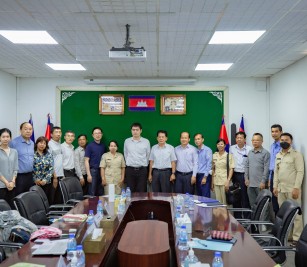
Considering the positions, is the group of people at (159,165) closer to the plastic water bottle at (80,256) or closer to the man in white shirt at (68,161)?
the man in white shirt at (68,161)

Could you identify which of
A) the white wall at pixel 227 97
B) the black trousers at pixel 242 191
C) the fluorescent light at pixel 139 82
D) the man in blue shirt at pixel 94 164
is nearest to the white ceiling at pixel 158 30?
the fluorescent light at pixel 139 82

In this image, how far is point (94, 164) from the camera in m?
7.28

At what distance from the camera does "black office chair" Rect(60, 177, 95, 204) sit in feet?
16.9

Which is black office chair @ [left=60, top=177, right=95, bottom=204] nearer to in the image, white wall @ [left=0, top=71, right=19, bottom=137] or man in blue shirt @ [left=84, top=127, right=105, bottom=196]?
man in blue shirt @ [left=84, top=127, right=105, bottom=196]

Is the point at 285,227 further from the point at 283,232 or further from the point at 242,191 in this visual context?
the point at 242,191

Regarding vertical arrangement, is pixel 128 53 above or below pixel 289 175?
above

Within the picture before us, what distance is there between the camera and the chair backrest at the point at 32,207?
3692mm

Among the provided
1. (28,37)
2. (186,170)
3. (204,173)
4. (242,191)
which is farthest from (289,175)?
(28,37)

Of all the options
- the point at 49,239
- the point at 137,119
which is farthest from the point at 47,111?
the point at 49,239

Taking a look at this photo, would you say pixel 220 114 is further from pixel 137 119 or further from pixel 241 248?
pixel 241 248

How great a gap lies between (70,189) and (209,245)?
10.4ft

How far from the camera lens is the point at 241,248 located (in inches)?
106

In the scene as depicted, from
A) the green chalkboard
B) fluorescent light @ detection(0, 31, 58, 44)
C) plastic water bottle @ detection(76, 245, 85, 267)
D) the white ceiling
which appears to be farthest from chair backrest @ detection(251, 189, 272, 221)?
the green chalkboard

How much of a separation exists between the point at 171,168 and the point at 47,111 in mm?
3261
